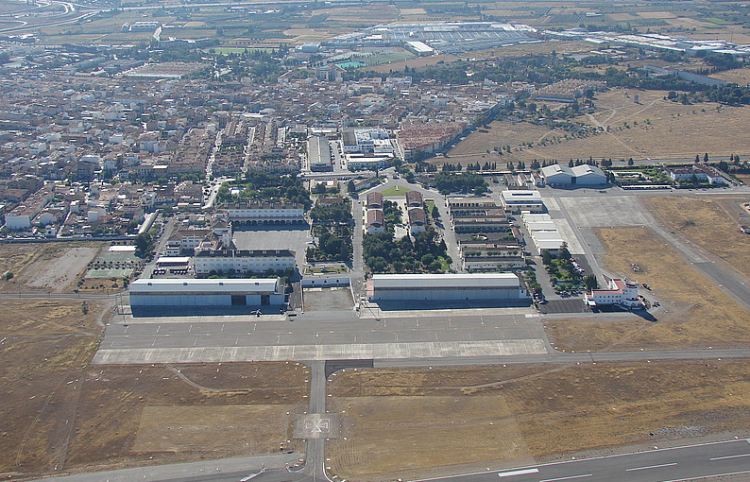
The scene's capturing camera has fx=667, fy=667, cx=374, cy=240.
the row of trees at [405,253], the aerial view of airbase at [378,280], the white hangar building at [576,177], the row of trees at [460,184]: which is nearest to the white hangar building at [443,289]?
the aerial view of airbase at [378,280]

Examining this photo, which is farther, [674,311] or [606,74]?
[606,74]

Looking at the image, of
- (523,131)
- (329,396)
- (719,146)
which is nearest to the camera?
(329,396)

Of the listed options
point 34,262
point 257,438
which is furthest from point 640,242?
point 34,262

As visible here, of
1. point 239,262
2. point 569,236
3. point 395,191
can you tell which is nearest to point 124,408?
point 239,262

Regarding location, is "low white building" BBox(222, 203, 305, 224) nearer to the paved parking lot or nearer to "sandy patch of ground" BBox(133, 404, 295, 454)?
the paved parking lot

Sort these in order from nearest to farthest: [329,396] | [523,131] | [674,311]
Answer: [329,396] < [674,311] < [523,131]

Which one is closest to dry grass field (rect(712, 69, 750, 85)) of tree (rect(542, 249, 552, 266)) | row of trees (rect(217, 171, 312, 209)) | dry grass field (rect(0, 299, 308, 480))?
tree (rect(542, 249, 552, 266))

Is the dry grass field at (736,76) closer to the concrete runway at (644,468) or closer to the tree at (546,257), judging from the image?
the tree at (546,257)

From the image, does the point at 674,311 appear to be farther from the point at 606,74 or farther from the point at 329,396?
the point at 606,74
